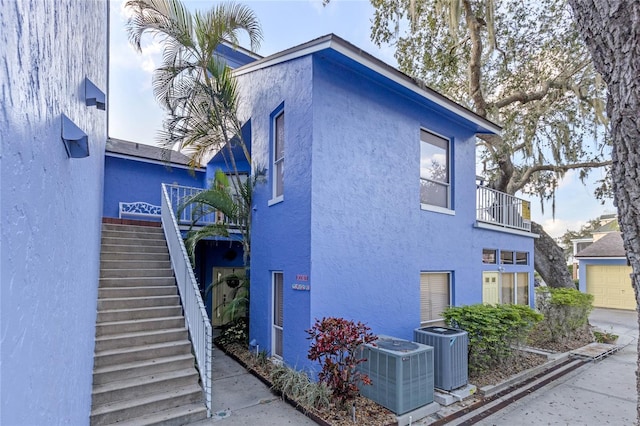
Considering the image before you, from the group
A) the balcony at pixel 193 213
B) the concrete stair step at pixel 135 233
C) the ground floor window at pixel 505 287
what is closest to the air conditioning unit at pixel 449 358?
the ground floor window at pixel 505 287

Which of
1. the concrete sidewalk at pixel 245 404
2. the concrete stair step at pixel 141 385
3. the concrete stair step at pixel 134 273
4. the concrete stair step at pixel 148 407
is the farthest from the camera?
the concrete stair step at pixel 134 273

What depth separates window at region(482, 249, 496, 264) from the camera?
383 inches

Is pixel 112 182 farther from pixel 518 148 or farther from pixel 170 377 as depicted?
pixel 518 148

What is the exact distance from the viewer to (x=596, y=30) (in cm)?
218

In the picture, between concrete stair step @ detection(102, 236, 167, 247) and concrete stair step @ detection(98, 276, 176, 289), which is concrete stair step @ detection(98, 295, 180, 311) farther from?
concrete stair step @ detection(102, 236, 167, 247)

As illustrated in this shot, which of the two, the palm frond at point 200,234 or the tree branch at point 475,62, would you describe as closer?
the palm frond at point 200,234

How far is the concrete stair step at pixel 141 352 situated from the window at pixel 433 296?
5.10 metres

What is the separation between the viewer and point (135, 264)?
7523 millimetres

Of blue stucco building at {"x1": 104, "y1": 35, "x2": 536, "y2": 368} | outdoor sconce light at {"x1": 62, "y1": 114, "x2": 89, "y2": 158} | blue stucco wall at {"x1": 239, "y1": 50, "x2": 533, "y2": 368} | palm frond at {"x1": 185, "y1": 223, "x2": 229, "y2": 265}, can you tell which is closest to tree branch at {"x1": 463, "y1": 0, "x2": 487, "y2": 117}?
blue stucco building at {"x1": 104, "y1": 35, "x2": 536, "y2": 368}

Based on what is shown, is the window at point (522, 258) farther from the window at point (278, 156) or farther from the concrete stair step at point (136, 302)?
the concrete stair step at point (136, 302)

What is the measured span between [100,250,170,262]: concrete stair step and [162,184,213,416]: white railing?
0.28 meters

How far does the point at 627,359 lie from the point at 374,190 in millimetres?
8495

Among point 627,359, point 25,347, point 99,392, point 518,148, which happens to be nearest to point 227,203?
point 99,392

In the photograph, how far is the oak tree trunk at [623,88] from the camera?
79.0 inches
